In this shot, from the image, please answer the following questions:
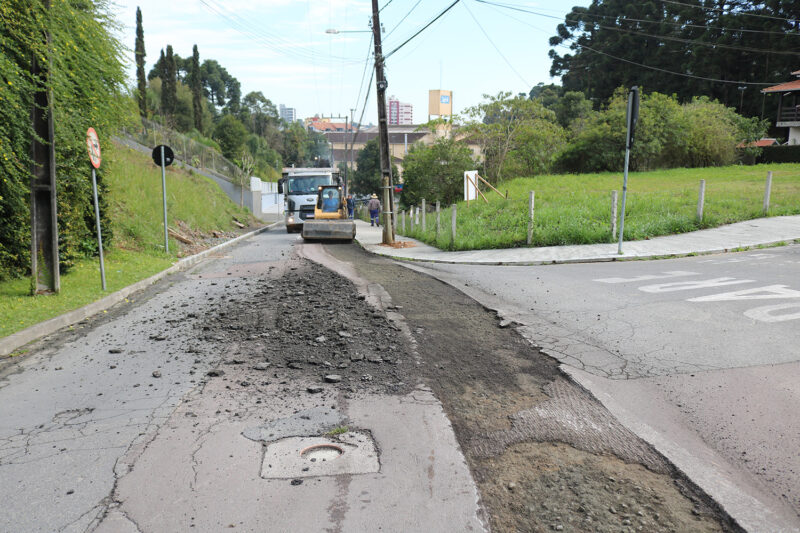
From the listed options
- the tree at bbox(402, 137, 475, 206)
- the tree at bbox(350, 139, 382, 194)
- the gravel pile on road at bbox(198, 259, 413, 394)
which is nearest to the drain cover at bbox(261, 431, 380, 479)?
the gravel pile on road at bbox(198, 259, 413, 394)

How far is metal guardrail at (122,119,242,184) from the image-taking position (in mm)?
31786

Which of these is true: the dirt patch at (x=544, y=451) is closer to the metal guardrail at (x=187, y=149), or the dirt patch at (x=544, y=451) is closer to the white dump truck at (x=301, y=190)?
the white dump truck at (x=301, y=190)

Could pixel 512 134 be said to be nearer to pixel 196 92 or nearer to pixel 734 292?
pixel 734 292

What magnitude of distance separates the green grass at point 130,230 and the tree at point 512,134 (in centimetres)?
1646

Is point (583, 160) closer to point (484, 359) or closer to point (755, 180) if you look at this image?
point (755, 180)

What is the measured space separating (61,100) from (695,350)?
10.7 m

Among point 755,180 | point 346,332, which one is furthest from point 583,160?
point 346,332

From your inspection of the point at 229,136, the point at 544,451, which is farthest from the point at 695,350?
the point at 229,136

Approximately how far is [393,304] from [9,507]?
571 cm

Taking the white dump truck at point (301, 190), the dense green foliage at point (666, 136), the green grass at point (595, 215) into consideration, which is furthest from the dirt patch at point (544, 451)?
the dense green foliage at point (666, 136)

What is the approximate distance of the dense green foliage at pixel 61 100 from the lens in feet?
28.8

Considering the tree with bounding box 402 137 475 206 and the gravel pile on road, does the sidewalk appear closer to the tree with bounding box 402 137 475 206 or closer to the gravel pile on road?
the gravel pile on road

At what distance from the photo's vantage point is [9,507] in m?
3.17

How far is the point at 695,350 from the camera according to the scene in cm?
568
